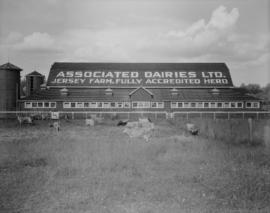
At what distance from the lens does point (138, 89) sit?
42.5 metres

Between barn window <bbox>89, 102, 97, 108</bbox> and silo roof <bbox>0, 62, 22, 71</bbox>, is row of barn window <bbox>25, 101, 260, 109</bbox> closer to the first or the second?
barn window <bbox>89, 102, 97, 108</bbox>

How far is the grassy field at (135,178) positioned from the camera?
7301 millimetres

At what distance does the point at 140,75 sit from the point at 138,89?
8.72 meters

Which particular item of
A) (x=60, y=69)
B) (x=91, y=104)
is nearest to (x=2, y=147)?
(x=91, y=104)

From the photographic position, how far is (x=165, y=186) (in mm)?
8688

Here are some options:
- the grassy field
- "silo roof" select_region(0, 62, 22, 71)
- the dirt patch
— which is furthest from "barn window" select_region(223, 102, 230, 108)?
the dirt patch

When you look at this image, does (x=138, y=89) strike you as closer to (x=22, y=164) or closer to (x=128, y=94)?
(x=128, y=94)

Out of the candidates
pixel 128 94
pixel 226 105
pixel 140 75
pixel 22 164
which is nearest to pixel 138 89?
pixel 128 94

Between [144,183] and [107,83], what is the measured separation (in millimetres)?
40166

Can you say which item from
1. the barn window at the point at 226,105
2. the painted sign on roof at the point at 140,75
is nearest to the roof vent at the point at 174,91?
the painted sign on roof at the point at 140,75

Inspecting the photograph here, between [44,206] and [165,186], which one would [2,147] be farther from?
[165,186]

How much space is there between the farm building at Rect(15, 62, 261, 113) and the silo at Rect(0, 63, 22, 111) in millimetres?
2193

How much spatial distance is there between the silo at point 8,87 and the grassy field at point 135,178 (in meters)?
30.3

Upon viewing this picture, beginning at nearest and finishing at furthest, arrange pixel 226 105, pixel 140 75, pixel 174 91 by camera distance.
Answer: pixel 226 105
pixel 174 91
pixel 140 75
